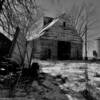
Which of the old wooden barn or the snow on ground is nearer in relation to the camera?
the snow on ground

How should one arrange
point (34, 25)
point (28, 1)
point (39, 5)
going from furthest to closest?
1. point (34, 25)
2. point (39, 5)
3. point (28, 1)

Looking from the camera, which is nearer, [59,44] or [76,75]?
[76,75]

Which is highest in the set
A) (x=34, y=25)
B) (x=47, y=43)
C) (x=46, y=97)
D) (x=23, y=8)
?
(x=34, y=25)

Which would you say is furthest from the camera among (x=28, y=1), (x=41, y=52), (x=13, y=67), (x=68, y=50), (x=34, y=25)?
(x=34, y=25)

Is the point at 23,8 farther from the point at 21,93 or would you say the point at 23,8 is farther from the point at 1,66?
the point at 21,93

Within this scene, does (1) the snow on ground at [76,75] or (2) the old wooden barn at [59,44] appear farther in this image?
(2) the old wooden barn at [59,44]

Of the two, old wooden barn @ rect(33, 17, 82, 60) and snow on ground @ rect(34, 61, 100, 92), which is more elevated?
old wooden barn @ rect(33, 17, 82, 60)

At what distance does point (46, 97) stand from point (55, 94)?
1.11 ft

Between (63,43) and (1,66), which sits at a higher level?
(63,43)

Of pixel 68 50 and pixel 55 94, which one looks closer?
pixel 55 94

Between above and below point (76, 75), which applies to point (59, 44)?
above

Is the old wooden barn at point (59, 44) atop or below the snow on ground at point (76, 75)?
atop

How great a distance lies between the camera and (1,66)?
5516mm

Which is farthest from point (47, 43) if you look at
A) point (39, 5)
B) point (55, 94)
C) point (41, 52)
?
point (55, 94)
